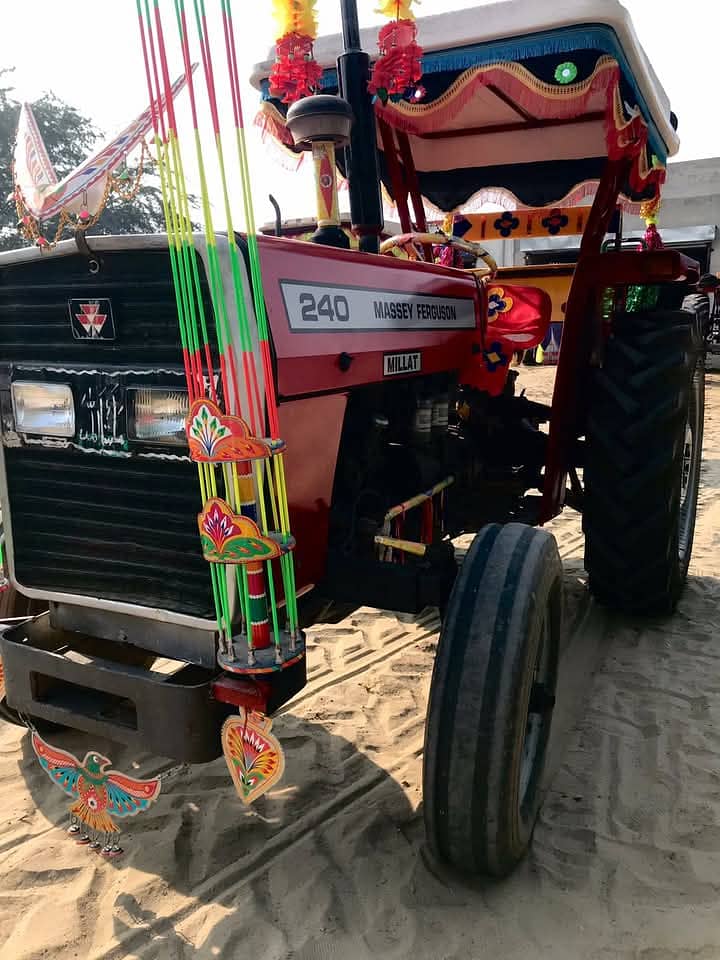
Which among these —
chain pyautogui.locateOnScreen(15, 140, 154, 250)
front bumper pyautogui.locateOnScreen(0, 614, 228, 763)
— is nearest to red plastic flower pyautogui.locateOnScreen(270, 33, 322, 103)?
chain pyautogui.locateOnScreen(15, 140, 154, 250)

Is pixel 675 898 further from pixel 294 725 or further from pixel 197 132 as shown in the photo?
pixel 197 132

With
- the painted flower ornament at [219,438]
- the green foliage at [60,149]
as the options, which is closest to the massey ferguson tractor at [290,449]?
the painted flower ornament at [219,438]

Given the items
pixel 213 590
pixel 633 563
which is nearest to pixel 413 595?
pixel 213 590

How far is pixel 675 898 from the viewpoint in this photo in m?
1.99

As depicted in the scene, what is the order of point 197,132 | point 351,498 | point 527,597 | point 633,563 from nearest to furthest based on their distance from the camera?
point 197,132, point 527,597, point 351,498, point 633,563

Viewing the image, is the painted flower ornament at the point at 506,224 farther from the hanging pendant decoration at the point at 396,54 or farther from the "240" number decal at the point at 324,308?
the "240" number decal at the point at 324,308

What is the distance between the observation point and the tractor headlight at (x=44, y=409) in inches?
79.4

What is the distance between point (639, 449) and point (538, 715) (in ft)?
4.59

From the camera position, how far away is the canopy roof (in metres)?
2.76

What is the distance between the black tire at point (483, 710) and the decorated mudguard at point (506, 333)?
50.4 inches

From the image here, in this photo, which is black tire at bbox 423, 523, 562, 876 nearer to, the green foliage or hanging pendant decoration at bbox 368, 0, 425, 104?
hanging pendant decoration at bbox 368, 0, 425, 104

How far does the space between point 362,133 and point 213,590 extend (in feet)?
6.69

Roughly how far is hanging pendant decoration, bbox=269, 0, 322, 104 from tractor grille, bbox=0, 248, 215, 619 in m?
1.53

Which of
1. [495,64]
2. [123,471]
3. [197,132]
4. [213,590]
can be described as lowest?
[213,590]
